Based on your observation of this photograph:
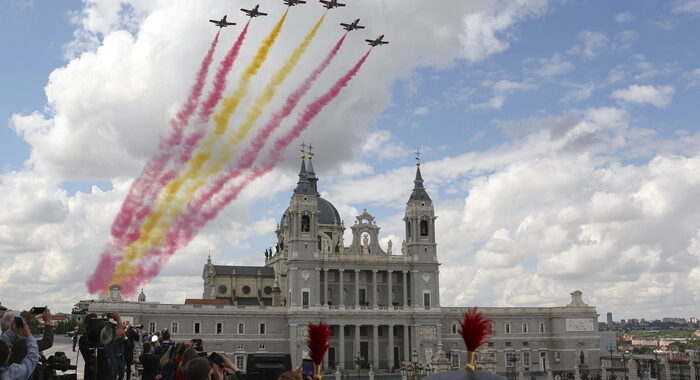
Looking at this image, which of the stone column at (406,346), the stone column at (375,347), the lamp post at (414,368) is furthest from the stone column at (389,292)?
the lamp post at (414,368)

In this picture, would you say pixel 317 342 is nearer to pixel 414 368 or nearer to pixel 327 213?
pixel 414 368

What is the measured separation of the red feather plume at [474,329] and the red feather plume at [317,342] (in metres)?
3.25

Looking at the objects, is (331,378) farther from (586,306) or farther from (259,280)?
(586,306)

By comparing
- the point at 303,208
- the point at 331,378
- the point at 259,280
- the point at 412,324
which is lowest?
the point at 331,378

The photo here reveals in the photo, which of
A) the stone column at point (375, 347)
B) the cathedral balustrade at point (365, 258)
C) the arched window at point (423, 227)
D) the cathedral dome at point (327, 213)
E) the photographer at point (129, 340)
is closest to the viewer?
the photographer at point (129, 340)

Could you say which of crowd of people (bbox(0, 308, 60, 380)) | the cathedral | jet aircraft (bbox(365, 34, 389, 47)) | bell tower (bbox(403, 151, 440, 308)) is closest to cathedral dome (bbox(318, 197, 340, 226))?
the cathedral

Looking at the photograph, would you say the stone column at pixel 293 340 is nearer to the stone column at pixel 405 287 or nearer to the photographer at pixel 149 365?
the stone column at pixel 405 287

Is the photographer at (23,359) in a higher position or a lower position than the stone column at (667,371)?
higher

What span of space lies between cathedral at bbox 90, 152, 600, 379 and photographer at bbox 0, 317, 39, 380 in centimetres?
7207

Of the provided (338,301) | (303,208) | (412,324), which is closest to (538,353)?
(412,324)

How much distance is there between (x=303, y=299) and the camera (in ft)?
277

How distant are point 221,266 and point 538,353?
47.5m

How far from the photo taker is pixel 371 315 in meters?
86.3

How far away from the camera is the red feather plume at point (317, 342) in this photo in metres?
9.37
